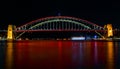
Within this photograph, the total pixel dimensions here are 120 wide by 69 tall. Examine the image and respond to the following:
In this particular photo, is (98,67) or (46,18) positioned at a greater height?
(46,18)

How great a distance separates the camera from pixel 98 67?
46.0 ft

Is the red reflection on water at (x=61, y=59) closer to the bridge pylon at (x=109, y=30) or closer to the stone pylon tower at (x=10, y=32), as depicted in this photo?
the bridge pylon at (x=109, y=30)

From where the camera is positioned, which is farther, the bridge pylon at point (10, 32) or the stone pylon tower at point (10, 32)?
the stone pylon tower at point (10, 32)

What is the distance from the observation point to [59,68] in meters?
13.7

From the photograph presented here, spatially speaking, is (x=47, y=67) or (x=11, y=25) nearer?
(x=47, y=67)

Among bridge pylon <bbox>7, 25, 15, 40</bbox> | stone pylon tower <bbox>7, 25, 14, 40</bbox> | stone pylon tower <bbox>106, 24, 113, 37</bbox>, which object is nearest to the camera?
stone pylon tower <bbox>106, 24, 113, 37</bbox>


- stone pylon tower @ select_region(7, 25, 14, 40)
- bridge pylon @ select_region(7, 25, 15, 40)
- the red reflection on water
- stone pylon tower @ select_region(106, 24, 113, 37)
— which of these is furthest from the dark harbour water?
stone pylon tower @ select_region(7, 25, 14, 40)

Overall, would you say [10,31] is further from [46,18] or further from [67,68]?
[67,68]

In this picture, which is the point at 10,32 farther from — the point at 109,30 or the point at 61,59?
the point at 61,59

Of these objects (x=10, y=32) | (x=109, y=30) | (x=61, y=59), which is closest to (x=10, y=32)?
(x=10, y=32)

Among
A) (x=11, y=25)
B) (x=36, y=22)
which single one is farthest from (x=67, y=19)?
(x=11, y=25)

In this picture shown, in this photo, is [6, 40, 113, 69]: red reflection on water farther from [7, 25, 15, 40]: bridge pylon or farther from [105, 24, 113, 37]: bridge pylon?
[7, 25, 15, 40]: bridge pylon

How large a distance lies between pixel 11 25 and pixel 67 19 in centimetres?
1836

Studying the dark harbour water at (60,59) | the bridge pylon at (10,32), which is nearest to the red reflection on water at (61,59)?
the dark harbour water at (60,59)
